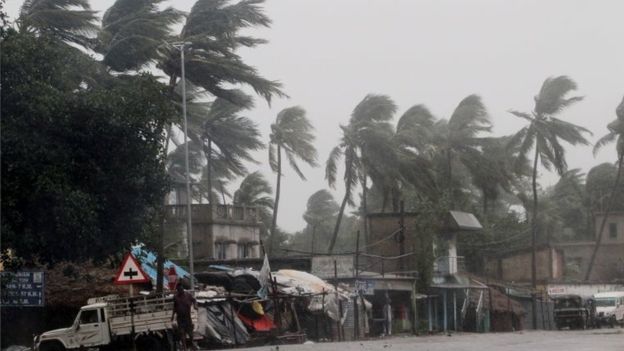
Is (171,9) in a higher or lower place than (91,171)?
higher

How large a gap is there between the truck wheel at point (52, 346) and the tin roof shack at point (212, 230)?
22553 mm

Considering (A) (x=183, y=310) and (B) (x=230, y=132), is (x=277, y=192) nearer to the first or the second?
(B) (x=230, y=132)

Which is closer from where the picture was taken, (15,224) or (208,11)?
(15,224)

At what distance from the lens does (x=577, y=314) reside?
166 feet

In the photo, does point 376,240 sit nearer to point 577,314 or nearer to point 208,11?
point 577,314

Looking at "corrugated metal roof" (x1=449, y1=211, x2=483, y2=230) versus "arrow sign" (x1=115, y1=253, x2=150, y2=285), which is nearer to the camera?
"arrow sign" (x1=115, y1=253, x2=150, y2=285)

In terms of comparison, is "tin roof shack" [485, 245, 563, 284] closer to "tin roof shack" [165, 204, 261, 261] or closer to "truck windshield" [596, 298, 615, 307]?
"truck windshield" [596, 298, 615, 307]

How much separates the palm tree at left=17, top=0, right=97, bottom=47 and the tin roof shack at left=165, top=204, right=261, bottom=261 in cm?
1665

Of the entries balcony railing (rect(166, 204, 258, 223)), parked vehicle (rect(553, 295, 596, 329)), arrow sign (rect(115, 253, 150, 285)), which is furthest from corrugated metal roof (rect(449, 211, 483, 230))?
arrow sign (rect(115, 253, 150, 285))

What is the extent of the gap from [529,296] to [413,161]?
393 inches

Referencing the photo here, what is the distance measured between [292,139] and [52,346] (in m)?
35.0

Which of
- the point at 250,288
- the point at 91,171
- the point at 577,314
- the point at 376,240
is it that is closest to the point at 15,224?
the point at 91,171

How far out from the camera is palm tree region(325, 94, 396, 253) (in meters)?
56.8

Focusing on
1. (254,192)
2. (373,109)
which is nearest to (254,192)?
(254,192)
